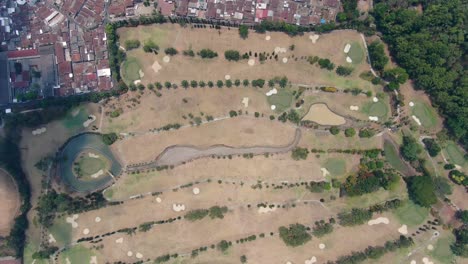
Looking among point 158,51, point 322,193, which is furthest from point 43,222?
point 322,193

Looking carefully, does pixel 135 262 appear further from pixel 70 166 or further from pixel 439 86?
pixel 439 86

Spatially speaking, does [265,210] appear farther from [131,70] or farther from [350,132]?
[131,70]

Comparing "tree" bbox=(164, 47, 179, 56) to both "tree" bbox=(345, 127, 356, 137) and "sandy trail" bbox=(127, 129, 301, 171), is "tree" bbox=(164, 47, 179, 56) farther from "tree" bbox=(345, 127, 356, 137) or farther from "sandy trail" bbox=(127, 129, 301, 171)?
"tree" bbox=(345, 127, 356, 137)

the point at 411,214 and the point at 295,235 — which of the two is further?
the point at 411,214

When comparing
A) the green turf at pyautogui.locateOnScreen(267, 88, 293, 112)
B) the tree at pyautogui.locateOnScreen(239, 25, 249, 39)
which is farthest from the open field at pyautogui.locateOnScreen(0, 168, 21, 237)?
the tree at pyautogui.locateOnScreen(239, 25, 249, 39)

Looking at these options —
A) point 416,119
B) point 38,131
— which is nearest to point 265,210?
point 416,119

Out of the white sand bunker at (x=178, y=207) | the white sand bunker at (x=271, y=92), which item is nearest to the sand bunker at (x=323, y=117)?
the white sand bunker at (x=271, y=92)

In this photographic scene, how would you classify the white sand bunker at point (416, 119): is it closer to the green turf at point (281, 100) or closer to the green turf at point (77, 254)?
the green turf at point (281, 100)
